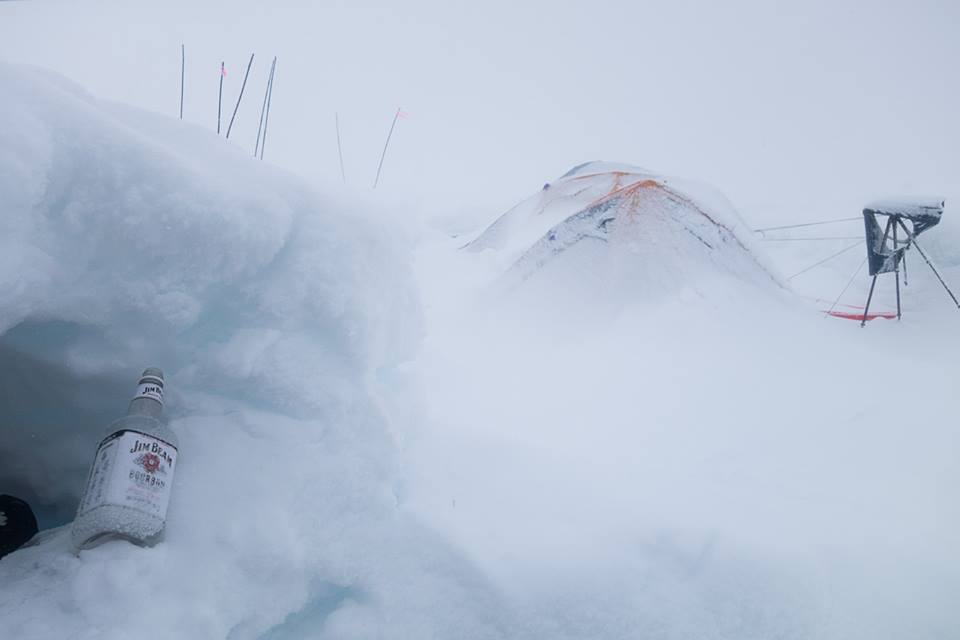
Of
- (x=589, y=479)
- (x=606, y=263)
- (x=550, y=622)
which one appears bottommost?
(x=550, y=622)

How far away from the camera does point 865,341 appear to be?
3482 millimetres

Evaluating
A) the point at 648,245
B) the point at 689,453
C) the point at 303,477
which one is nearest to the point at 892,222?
the point at 648,245

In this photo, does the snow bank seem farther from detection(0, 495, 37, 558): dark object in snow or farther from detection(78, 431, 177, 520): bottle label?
detection(0, 495, 37, 558): dark object in snow

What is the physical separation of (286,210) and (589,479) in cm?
117

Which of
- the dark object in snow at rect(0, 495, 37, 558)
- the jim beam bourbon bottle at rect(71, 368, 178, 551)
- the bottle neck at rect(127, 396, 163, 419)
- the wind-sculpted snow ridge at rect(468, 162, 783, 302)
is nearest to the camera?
→ the jim beam bourbon bottle at rect(71, 368, 178, 551)

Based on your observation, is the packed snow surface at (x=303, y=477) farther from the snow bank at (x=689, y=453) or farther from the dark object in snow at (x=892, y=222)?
the dark object in snow at (x=892, y=222)

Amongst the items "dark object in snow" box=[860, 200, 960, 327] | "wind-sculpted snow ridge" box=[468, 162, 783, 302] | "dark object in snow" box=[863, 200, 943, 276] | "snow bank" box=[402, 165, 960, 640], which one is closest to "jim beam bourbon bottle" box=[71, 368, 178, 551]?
"snow bank" box=[402, 165, 960, 640]

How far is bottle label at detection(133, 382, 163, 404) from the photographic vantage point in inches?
35.2

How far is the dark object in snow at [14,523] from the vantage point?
996 millimetres

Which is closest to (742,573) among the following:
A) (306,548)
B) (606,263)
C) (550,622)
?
(550,622)

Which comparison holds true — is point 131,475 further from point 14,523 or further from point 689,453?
point 689,453

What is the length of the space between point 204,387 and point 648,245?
11.5ft

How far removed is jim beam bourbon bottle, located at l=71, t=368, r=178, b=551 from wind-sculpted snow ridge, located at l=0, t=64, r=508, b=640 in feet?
0.12

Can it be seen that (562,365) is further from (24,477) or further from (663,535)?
(24,477)
